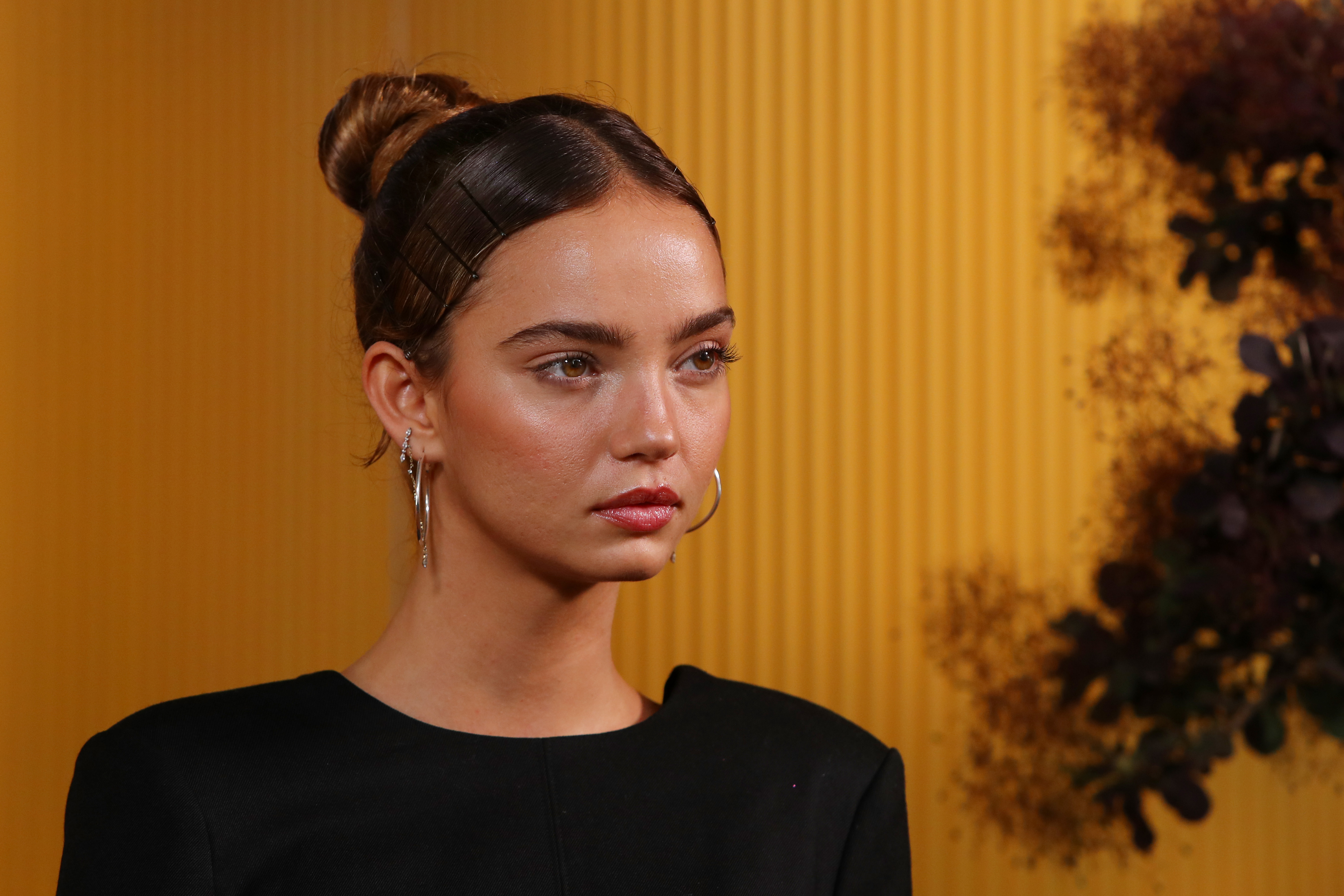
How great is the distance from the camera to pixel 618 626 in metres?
1.76

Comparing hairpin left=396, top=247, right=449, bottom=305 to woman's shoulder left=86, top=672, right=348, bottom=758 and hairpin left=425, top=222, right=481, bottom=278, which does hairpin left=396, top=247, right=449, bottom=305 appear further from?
woman's shoulder left=86, top=672, right=348, bottom=758

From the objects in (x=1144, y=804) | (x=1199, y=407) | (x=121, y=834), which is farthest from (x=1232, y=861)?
(x=121, y=834)

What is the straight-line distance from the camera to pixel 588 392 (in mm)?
1019

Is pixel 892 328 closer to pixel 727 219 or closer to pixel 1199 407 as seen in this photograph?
pixel 727 219

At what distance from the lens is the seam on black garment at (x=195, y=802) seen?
1018mm

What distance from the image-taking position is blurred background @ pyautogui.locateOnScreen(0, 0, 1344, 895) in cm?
154

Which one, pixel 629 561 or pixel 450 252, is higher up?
pixel 450 252

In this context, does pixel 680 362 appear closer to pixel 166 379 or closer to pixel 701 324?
pixel 701 324

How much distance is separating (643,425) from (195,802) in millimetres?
459

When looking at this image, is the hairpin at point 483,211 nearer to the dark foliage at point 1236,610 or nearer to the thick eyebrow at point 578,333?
the thick eyebrow at point 578,333

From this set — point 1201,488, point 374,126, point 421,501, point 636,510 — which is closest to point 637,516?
point 636,510

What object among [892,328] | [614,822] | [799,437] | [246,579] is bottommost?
[614,822]

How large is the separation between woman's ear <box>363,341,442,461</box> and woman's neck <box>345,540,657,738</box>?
11 centimetres

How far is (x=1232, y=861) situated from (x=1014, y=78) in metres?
0.92
